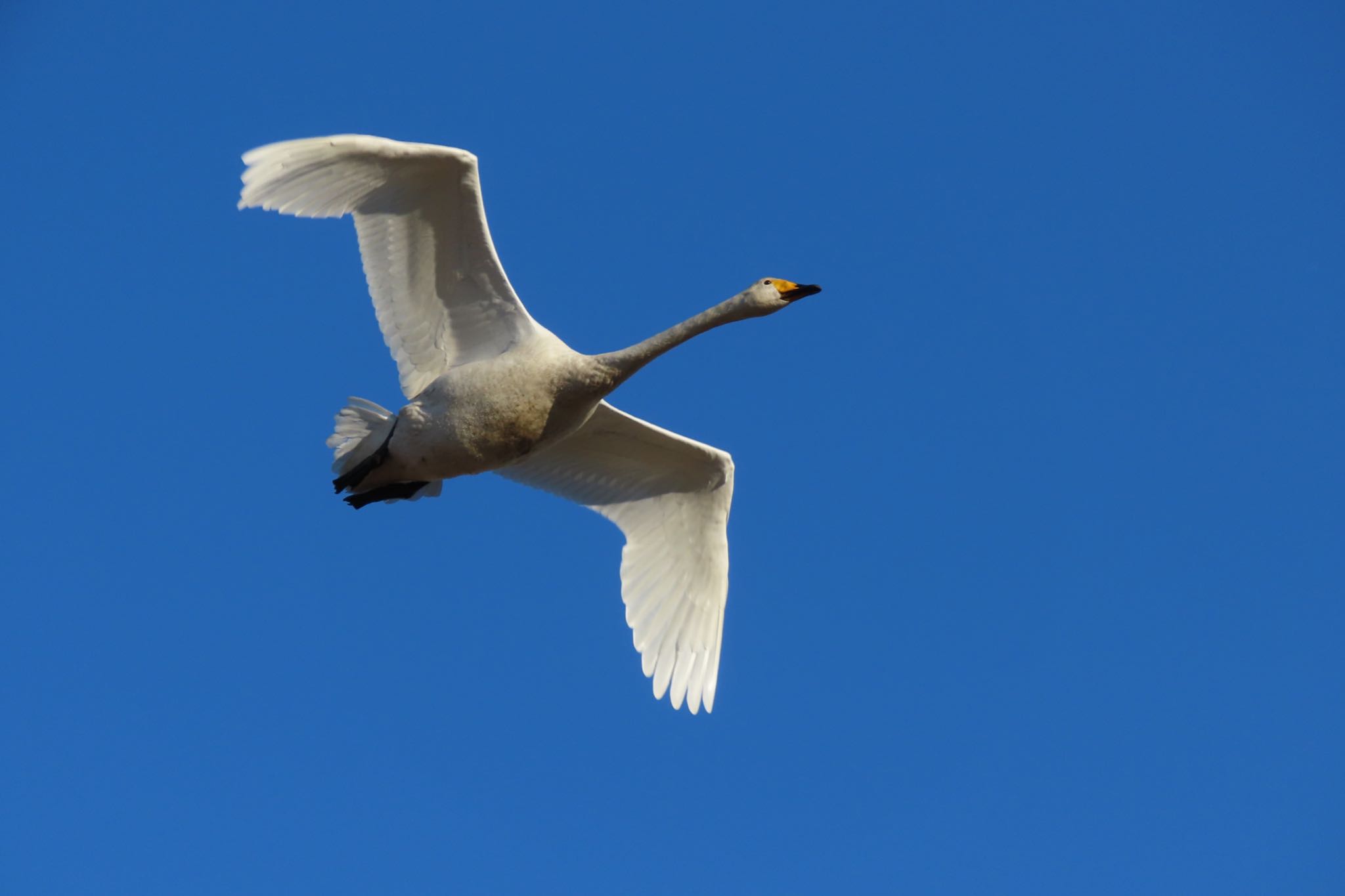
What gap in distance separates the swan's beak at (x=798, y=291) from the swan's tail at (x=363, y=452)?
4.12 metres

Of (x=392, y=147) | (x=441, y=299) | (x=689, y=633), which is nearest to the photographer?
(x=392, y=147)

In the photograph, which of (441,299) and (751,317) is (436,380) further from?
(751,317)

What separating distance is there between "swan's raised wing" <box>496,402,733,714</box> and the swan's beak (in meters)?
2.06

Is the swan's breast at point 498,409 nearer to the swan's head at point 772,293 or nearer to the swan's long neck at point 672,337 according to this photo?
the swan's long neck at point 672,337

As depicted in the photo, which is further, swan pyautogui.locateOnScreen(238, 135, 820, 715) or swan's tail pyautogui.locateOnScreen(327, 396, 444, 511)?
swan's tail pyautogui.locateOnScreen(327, 396, 444, 511)

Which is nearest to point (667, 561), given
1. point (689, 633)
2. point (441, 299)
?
point (689, 633)

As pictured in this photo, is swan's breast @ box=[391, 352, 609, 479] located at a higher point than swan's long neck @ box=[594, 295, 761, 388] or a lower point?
lower

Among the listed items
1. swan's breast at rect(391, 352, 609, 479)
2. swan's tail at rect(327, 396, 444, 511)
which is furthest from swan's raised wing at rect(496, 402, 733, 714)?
swan's breast at rect(391, 352, 609, 479)

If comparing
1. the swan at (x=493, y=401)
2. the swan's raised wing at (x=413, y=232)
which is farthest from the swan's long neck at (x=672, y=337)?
the swan's raised wing at (x=413, y=232)

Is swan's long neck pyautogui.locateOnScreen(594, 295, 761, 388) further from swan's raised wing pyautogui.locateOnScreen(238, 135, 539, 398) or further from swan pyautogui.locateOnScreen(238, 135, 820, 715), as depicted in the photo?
swan's raised wing pyautogui.locateOnScreen(238, 135, 539, 398)

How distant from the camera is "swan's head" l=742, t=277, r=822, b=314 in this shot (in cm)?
1538

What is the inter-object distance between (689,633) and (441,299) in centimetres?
448

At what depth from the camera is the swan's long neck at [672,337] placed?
14.8m

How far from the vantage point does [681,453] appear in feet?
55.2
